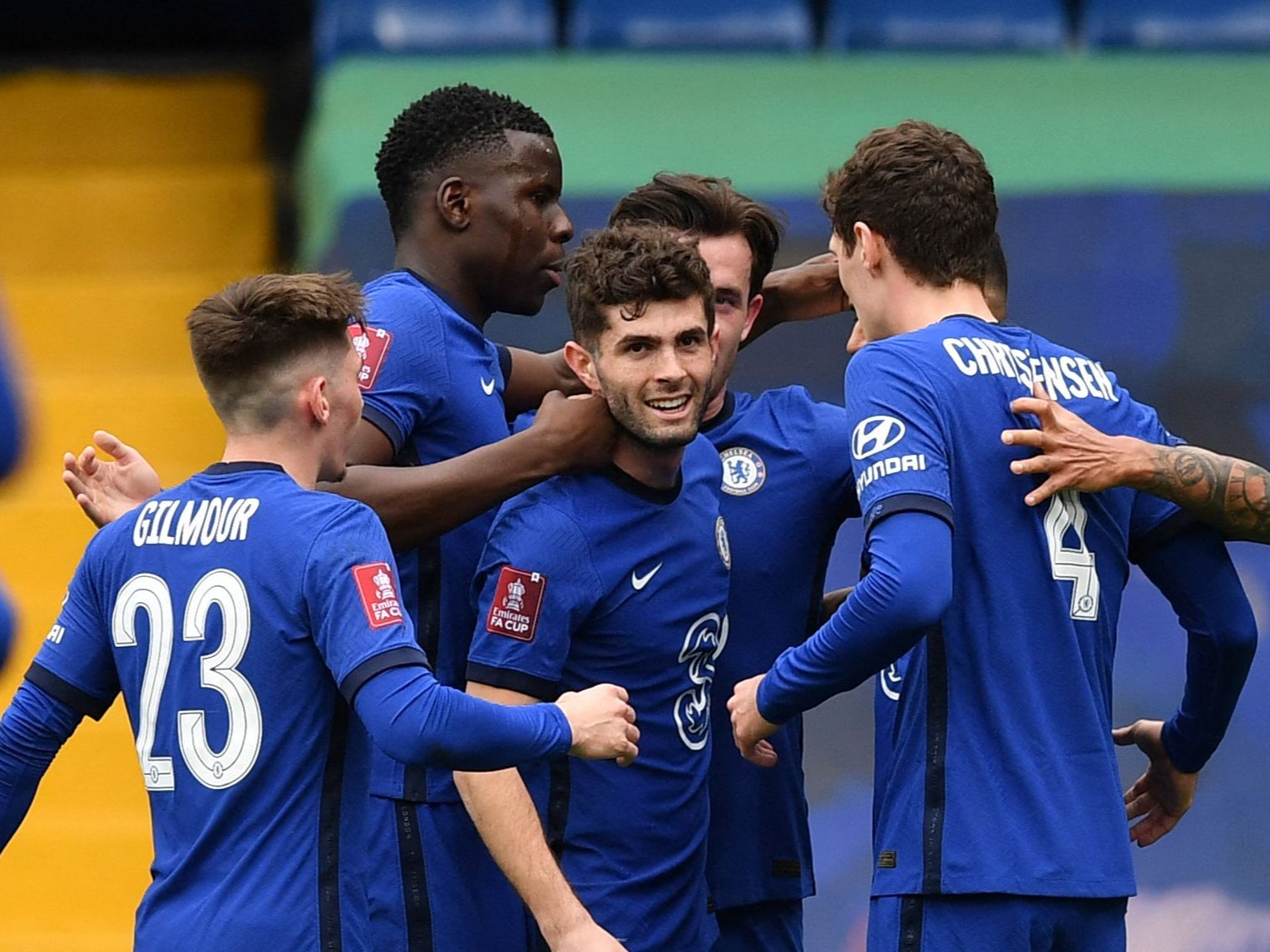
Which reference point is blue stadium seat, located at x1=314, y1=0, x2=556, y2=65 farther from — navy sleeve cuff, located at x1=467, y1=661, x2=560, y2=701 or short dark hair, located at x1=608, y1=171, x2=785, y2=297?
navy sleeve cuff, located at x1=467, y1=661, x2=560, y2=701

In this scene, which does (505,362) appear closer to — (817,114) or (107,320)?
(817,114)

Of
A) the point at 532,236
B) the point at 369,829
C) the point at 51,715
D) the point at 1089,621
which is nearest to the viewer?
the point at 51,715

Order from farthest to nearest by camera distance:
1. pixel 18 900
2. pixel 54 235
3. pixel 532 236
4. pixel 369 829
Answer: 1. pixel 54 235
2. pixel 18 900
3. pixel 532 236
4. pixel 369 829

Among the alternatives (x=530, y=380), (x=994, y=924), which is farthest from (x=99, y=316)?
(x=994, y=924)

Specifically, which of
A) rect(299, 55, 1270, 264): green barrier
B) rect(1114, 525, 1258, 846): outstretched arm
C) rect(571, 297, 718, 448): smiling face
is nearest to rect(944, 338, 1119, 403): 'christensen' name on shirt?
rect(1114, 525, 1258, 846): outstretched arm

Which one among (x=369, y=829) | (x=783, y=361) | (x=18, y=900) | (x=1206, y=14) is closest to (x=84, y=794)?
(x=18, y=900)

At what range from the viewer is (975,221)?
3297mm

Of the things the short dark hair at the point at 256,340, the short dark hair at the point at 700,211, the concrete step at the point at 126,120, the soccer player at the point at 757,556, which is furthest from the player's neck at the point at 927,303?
the concrete step at the point at 126,120

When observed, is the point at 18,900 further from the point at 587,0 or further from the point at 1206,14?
the point at 1206,14

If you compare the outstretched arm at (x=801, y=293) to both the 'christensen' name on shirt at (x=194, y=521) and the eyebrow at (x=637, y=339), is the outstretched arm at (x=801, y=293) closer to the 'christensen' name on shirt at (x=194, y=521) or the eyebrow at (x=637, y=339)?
the eyebrow at (x=637, y=339)

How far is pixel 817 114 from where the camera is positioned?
6.72 meters

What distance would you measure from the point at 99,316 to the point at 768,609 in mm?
4898

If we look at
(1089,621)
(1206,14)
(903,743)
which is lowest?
(903,743)

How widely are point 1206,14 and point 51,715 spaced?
551cm
